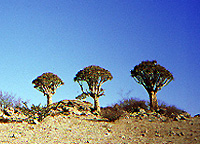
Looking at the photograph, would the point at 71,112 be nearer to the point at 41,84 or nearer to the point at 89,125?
the point at 89,125

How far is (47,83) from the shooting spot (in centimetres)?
2856

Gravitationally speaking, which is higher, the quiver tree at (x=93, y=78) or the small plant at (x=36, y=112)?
the quiver tree at (x=93, y=78)

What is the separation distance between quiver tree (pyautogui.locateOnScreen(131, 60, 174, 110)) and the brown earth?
401 inches

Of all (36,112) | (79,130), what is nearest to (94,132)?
(79,130)

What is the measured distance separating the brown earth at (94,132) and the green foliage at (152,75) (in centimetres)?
1053

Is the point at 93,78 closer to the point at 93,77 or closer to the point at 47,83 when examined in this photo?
the point at 93,77

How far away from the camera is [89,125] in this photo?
1297cm

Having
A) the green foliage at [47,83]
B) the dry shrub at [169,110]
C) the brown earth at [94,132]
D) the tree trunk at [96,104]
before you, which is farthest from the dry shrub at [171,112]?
the green foliage at [47,83]

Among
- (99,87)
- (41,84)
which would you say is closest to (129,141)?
(99,87)

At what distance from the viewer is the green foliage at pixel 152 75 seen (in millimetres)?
24469

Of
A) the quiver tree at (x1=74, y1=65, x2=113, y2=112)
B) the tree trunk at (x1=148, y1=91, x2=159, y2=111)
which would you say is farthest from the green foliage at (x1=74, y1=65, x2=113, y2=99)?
the tree trunk at (x1=148, y1=91, x2=159, y2=111)

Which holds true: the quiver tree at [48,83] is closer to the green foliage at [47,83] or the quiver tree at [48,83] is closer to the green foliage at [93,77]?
the green foliage at [47,83]

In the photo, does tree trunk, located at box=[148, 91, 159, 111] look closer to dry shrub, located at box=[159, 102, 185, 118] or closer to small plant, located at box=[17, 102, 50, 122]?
dry shrub, located at box=[159, 102, 185, 118]

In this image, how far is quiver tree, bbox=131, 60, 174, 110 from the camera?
24344 millimetres
